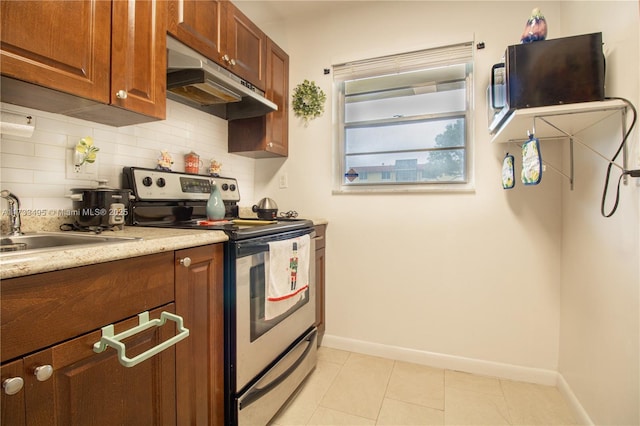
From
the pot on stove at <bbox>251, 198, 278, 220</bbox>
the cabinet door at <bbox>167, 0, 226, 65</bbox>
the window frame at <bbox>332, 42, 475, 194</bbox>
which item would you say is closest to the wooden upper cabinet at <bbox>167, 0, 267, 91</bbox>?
the cabinet door at <bbox>167, 0, 226, 65</bbox>

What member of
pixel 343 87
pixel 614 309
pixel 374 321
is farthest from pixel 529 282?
pixel 343 87

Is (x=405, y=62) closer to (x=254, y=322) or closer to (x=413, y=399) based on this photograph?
(x=254, y=322)

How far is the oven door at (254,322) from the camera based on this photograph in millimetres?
1214

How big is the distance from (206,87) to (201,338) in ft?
4.12

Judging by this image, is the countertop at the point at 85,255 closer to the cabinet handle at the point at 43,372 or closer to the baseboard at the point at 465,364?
the cabinet handle at the point at 43,372

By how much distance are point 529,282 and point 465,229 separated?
1.56 feet

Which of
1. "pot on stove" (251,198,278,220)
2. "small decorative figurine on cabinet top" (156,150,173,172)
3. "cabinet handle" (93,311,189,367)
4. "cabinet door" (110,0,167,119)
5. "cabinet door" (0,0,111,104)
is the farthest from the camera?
"pot on stove" (251,198,278,220)

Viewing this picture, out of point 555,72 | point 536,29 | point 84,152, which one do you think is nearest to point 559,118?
point 555,72

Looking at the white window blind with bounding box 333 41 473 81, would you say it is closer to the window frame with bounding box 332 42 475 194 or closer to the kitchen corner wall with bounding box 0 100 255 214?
the window frame with bounding box 332 42 475 194

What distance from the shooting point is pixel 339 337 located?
2236 millimetres

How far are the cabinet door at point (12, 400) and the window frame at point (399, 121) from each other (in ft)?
6.07

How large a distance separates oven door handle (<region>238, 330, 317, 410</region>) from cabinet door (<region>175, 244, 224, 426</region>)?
0.10 meters

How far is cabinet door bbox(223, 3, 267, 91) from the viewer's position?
172cm

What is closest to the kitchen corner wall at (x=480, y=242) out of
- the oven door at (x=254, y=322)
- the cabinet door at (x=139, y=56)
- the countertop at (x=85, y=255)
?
the oven door at (x=254, y=322)
